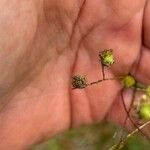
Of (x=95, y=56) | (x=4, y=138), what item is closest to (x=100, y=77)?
(x=95, y=56)

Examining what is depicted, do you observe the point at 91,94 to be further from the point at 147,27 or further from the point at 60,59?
the point at 147,27

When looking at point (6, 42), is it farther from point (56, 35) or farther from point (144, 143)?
point (144, 143)

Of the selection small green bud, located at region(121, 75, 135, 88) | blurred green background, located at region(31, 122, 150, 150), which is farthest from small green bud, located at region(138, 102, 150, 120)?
blurred green background, located at region(31, 122, 150, 150)

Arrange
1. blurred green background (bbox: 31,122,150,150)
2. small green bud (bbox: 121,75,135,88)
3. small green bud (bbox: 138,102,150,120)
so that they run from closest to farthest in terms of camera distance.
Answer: small green bud (bbox: 138,102,150,120), small green bud (bbox: 121,75,135,88), blurred green background (bbox: 31,122,150,150)

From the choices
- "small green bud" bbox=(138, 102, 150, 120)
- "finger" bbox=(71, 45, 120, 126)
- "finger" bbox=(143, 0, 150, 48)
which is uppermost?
"finger" bbox=(143, 0, 150, 48)

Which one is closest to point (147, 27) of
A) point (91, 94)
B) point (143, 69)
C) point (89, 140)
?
point (143, 69)

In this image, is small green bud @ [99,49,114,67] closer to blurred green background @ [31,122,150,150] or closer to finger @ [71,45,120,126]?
finger @ [71,45,120,126]

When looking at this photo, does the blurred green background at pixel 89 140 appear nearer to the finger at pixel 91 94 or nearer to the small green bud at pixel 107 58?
the finger at pixel 91 94
